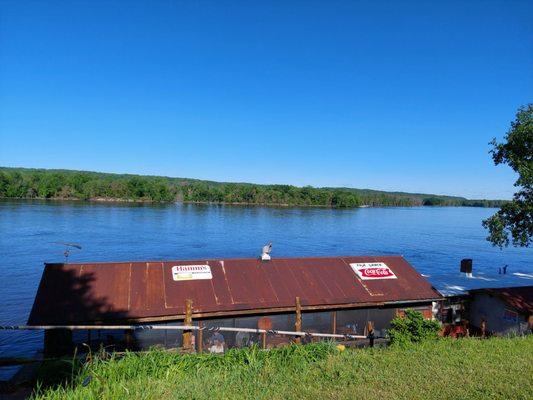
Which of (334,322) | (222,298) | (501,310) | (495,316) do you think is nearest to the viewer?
(222,298)

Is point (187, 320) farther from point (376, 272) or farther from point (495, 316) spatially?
point (495, 316)

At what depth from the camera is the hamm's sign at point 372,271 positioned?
1721cm

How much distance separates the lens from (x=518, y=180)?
21.2m

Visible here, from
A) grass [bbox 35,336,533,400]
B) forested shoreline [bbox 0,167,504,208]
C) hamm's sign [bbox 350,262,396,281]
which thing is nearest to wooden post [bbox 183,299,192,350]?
grass [bbox 35,336,533,400]

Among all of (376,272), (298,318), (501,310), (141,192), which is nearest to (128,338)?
(298,318)

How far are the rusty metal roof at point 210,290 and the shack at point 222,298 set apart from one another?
0.11ft

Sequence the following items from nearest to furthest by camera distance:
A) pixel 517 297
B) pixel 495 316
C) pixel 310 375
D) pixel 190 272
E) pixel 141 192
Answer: pixel 310 375, pixel 190 272, pixel 517 297, pixel 495 316, pixel 141 192

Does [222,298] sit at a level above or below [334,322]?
above

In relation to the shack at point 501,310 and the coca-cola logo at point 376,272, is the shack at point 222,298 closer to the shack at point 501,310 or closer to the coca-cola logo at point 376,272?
the coca-cola logo at point 376,272

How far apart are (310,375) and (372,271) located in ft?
31.8

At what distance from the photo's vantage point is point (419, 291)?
1698 centimetres

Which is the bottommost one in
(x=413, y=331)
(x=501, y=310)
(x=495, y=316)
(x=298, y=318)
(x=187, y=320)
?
(x=495, y=316)

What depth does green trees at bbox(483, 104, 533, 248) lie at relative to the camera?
2091 centimetres

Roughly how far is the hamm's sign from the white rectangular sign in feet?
21.0
